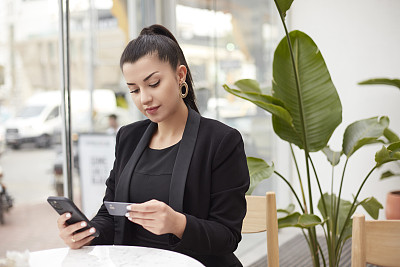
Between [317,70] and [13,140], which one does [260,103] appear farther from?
[13,140]

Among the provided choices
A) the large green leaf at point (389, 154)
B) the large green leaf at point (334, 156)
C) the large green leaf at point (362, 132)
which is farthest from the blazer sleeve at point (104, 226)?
the large green leaf at point (334, 156)

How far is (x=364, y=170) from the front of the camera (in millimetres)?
4695

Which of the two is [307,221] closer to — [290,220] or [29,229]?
[290,220]

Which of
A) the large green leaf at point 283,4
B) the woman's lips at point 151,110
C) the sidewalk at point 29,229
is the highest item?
the large green leaf at point 283,4

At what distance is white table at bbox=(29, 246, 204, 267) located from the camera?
1.37m

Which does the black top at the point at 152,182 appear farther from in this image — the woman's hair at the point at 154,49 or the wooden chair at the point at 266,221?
the wooden chair at the point at 266,221

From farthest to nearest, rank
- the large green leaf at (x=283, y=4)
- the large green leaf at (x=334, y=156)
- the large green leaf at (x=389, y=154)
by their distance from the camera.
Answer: the large green leaf at (x=334, y=156) < the large green leaf at (x=389, y=154) < the large green leaf at (x=283, y=4)

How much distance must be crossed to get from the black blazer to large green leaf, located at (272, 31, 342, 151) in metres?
0.83

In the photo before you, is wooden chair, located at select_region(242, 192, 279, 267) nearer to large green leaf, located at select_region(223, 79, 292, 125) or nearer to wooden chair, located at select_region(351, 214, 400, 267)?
wooden chair, located at select_region(351, 214, 400, 267)

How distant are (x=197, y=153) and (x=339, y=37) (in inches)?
136

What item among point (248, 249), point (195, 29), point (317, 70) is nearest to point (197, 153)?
point (317, 70)

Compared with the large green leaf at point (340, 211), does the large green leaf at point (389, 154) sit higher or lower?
higher

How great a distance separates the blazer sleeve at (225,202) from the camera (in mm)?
1544

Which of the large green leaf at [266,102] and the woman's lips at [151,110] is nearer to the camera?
the woman's lips at [151,110]
